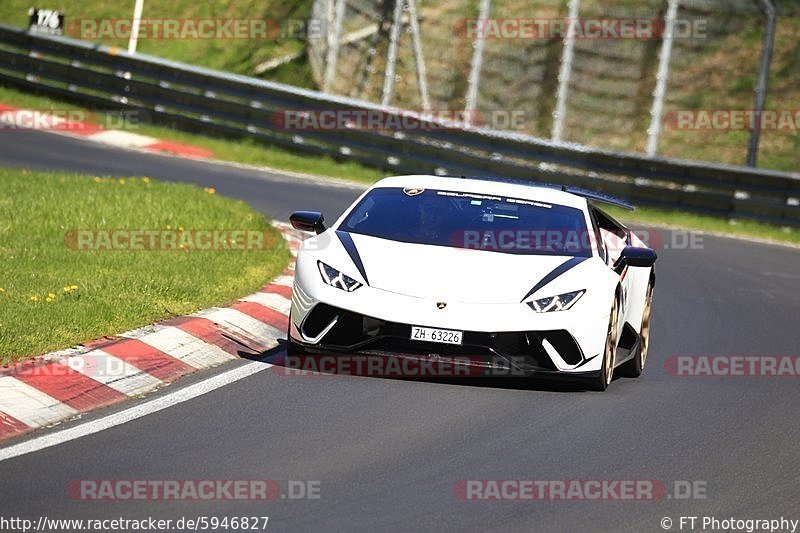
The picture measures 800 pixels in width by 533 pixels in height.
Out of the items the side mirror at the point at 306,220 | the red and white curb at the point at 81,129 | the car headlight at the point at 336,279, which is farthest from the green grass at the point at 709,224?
the car headlight at the point at 336,279

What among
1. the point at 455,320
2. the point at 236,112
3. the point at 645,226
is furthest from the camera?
the point at 236,112

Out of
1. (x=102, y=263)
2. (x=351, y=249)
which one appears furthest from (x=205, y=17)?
(x=351, y=249)

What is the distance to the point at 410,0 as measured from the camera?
25094 mm

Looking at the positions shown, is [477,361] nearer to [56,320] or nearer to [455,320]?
[455,320]

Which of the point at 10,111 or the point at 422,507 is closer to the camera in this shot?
the point at 422,507

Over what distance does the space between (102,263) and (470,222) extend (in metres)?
3.58

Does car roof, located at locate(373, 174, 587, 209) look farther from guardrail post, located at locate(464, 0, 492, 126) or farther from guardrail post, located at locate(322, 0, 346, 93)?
guardrail post, located at locate(322, 0, 346, 93)

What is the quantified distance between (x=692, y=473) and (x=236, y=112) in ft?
65.6

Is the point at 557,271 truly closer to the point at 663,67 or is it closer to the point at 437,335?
the point at 437,335

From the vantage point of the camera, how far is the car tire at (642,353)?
34.5 ft

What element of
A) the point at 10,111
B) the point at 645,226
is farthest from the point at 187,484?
the point at 10,111

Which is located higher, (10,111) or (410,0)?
(410,0)

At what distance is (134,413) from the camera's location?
26.2ft

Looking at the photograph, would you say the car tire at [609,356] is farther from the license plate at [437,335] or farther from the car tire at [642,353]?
the license plate at [437,335]
